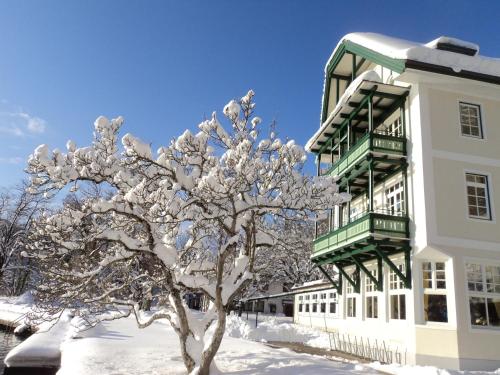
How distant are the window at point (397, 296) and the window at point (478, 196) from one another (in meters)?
3.37

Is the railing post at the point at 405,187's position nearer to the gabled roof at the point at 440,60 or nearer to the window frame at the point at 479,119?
the window frame at the point at 479,119

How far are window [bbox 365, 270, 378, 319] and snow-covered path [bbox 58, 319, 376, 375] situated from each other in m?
5.04

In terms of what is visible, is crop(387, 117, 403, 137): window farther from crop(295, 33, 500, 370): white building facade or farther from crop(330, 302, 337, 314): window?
crop(330, 302, 337, 314): window

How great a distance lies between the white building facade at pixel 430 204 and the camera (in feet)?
47.6

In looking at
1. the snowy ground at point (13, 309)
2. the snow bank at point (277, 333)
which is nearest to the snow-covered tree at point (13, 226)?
the snowy ground at point (13, 309)

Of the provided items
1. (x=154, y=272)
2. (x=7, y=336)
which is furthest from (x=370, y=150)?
(x=7, y=336)

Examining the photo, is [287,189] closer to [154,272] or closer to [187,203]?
[187,203]

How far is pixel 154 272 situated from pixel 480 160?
12.8 meters

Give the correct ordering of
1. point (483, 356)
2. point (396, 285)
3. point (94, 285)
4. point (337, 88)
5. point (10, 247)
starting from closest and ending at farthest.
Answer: point (94, 285) → point (483, 356) → point (396, 285) → point (337, 88) → point (10, 247)

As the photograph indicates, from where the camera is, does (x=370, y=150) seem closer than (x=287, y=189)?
No

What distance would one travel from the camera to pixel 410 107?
17.0 metres

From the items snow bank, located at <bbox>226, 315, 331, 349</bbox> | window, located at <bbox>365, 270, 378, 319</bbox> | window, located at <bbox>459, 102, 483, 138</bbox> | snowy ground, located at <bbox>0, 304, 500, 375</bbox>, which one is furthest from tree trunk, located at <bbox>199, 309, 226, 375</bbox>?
snow bank, located at <bbox>226, 315, 331, 349</bbox>

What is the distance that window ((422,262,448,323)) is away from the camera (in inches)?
579

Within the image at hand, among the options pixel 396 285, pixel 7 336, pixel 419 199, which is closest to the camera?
pixel 419 199
